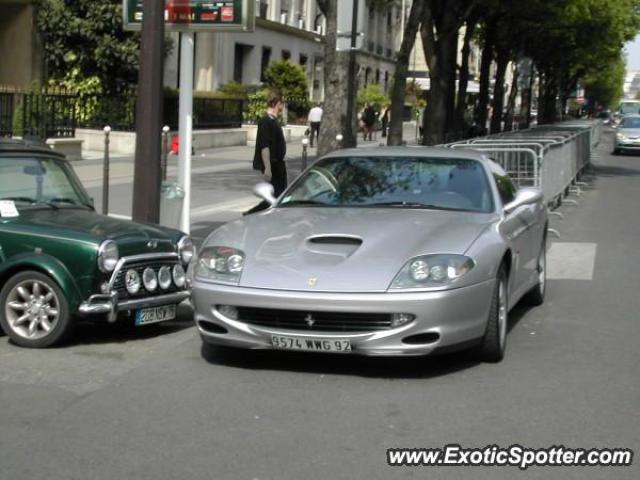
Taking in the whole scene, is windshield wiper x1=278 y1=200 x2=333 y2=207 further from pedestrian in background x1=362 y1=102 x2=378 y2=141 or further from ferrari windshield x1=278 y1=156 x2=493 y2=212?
pedestrian in background x1=362 y1=102 x2=378 y2=141

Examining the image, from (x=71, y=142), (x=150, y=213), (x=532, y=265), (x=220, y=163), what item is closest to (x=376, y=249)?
(x=532, y=265)

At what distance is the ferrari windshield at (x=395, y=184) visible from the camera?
8.16 meters

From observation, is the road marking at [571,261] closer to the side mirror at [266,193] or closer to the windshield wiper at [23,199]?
the side mirror at [266,193]

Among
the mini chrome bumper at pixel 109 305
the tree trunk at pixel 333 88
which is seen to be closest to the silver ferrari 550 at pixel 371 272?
the mini chrome bumper at pixel 109 305

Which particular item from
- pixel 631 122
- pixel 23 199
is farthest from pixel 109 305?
pixel 631 122

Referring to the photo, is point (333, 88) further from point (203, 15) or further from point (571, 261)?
point (203, 15)

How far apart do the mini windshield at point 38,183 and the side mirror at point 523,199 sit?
11.5 feet

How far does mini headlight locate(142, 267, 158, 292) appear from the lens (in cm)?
816

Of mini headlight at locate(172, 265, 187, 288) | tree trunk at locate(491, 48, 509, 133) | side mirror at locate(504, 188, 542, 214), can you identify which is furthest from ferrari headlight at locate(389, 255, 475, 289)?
tree trunk at locate(491, 48, 509, 133)

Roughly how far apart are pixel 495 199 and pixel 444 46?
21.8 m

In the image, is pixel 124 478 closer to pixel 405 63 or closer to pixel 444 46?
pixel 405 63

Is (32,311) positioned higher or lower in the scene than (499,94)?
lower

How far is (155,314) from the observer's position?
324 inches

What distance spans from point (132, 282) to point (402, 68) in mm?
16157
